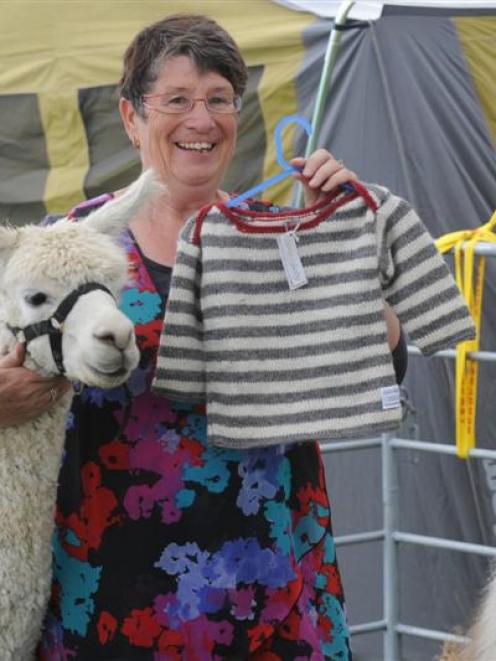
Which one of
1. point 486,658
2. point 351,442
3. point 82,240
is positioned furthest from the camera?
point 351,442

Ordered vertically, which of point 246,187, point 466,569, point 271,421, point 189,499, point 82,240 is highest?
point 246,187

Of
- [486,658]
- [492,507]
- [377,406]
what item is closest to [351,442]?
[492,507]

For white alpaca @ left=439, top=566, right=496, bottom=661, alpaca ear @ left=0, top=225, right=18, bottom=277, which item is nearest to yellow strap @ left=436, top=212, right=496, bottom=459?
alpaca ear @ left=0, top=225, right=18, bottom=277

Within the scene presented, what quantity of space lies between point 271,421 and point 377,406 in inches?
7.8

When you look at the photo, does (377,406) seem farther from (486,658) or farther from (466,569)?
(466,569)

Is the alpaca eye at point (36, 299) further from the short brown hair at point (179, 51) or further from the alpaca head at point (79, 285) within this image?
the short brown hair at point (179, 51)

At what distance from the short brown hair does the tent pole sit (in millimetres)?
2785

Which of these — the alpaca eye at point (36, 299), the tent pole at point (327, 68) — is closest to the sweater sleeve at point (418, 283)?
the alpaca eye at point (36, 299)

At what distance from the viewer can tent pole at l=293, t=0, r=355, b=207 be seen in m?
5.44

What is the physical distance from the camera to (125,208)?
2.46 m

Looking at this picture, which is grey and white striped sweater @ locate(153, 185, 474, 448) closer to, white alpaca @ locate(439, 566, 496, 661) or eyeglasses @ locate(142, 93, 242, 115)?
eyeglasses @ locate(142, 93, 242, 115)

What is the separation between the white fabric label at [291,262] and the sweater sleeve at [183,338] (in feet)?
0.52

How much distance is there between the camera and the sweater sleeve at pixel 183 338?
2.41 m

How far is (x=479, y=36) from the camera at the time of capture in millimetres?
5570
